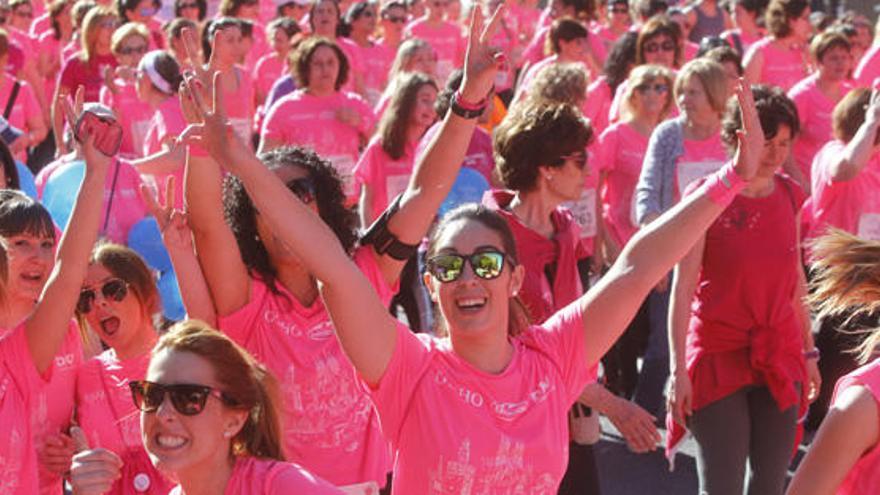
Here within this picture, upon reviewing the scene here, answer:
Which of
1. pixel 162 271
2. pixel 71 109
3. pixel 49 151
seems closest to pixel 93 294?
pixel 71 109

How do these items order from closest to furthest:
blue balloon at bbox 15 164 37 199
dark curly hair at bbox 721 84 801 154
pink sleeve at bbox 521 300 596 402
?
pink sleeve at bbox 521 300 596 402 → dark curly hair at bbox 721 84 801 154 → blue balloon at bbox 15 164 37 199

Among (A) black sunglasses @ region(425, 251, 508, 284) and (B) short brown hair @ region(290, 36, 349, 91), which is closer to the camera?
(A) black sunglasses @ region(425, 251, 508, 284)

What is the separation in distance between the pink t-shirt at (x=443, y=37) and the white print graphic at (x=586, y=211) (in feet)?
19.5

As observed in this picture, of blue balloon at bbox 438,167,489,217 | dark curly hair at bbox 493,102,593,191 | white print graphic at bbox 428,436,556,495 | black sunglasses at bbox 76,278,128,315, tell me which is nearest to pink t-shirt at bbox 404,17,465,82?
blue balloon at bbox 438,167,489,217

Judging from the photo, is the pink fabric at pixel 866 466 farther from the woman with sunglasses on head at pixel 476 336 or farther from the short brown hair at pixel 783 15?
the short brown hair at pixel 783 15

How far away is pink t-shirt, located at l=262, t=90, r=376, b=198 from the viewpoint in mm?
7945

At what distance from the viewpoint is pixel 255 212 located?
152 inches

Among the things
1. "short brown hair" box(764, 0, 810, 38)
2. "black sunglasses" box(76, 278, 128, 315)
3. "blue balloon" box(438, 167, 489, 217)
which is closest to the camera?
"black sunglasses" box(76, 278, 128, 315)

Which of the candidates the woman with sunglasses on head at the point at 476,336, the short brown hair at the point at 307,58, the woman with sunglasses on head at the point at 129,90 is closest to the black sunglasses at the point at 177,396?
the woman with sunglasses on head at the point at 476,336

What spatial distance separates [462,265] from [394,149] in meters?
4.01

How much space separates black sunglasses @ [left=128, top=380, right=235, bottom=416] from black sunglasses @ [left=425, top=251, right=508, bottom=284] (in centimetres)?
57

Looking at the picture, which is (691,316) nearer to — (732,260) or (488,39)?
(732,260)

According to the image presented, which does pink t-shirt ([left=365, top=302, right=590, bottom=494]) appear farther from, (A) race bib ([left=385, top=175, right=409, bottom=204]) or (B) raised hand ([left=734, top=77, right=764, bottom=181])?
(A) race bib ([left=385, top=175, right=409, bottom=204])

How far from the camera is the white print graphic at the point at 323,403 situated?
3764mm
